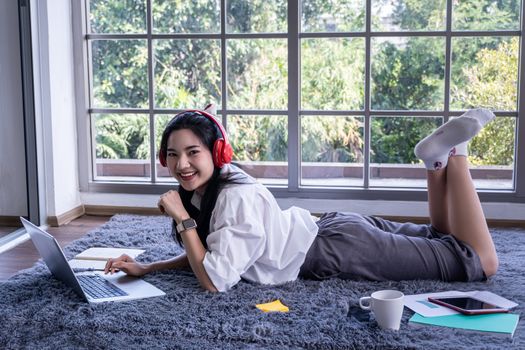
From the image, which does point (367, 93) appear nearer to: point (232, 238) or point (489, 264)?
point (489, 264)

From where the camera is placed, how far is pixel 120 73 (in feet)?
13.5

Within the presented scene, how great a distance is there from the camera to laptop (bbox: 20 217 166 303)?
7.31 ft

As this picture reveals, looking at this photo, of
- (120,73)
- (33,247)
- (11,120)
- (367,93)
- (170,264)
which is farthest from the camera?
(120,73)

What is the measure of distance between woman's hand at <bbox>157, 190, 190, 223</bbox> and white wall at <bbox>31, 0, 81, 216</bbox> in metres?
1.72

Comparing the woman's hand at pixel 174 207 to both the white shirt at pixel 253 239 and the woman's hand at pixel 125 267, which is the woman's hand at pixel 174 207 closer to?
the white shirt at pixel 253 239

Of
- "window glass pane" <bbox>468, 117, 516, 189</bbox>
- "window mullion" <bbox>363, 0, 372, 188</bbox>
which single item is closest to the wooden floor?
"window mullion" <bbox>363, 0, 372, 188</bbox>

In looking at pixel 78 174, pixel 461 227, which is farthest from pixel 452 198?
pixel 78 174

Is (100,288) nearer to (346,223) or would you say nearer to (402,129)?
(346,223)

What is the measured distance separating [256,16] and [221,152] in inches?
73.4

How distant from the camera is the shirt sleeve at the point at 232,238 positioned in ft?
7.23

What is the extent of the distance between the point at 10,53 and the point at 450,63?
7.86 ft

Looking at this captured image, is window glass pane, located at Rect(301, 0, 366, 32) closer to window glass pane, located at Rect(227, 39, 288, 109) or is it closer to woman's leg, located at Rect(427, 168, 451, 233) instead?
window glass pane, located at Rect(227, 39, 288, 109)

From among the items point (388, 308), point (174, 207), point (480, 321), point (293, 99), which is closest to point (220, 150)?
point (174, 207)

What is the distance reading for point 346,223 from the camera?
2494 mm
